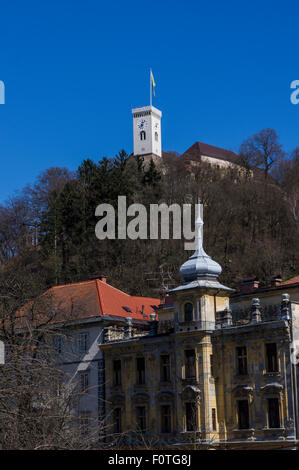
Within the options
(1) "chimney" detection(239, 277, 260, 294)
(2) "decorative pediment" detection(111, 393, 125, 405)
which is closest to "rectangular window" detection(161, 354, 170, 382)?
(2) "decorative pediment" detection(111, 393, 125, 405)

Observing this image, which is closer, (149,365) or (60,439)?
(60,439)

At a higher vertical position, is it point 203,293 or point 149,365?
point 203,293

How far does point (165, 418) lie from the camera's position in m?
40.7

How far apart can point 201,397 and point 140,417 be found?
4825mm

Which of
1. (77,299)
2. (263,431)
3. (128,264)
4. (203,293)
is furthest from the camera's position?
(128,264)

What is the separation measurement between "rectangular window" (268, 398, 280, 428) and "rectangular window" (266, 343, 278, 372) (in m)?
1.48

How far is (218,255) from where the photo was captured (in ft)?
219

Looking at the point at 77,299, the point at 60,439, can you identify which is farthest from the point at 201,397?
the point at 60,439

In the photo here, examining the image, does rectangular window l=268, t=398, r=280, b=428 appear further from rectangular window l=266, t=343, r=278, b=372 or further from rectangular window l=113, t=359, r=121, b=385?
rectangular window l=113, t=359, r=121, b=385

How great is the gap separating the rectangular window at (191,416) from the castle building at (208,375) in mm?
51

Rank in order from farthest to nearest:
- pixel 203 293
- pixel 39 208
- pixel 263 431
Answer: pixel 39 208, pixel 203 293, pixel 263 431

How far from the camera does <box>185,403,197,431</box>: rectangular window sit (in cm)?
3856
